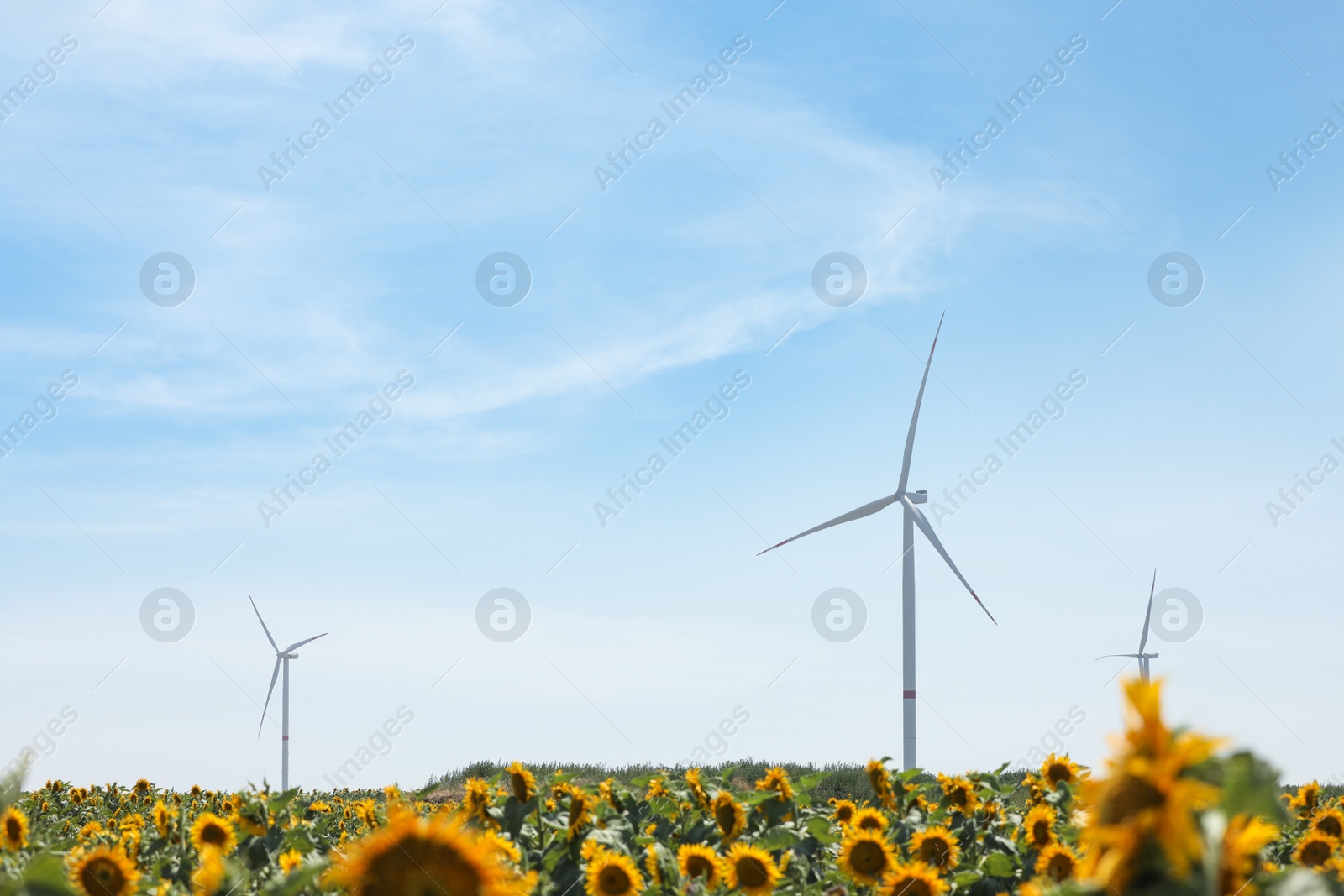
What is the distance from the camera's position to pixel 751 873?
6.29 m

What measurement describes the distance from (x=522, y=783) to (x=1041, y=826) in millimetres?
3828

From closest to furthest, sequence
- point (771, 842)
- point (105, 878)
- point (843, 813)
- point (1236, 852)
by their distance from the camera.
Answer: point (1236, 852) < point (105, 878) < point (771, 842) < point (843, 813)

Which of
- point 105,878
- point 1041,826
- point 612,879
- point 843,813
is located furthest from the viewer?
point 843,813

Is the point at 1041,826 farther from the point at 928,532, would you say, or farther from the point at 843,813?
the point at 928,532

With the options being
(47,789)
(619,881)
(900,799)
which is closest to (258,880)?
(619,881)

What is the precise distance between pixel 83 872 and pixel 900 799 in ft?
19.2

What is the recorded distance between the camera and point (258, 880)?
6.50 m

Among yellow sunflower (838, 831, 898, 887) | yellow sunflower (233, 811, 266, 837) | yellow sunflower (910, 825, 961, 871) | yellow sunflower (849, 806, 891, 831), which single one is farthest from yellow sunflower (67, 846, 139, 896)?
yellow sunflower (910, 825, 961, 871)

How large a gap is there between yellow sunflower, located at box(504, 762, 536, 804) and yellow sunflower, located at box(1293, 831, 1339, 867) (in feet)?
17.8

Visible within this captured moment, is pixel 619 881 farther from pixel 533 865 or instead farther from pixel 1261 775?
pixel 1261 775

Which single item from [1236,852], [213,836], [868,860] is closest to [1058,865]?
[868,860]

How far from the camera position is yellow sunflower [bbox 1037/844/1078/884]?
5.62 metres

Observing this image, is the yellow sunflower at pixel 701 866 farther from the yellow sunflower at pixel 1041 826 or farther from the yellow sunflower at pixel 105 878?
the yellow sunflower at pixel 105 878

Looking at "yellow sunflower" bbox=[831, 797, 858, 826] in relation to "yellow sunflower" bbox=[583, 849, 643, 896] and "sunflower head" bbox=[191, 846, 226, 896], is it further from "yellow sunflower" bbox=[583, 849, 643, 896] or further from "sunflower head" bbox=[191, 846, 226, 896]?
"sunflower head" bbox=[191, 846, 226, 896]
